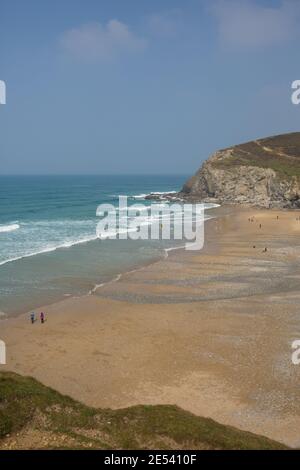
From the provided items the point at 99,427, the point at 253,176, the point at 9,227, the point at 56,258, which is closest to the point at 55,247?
the point at 56,258

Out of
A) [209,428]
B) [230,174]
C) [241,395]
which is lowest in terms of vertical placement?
[241,395]

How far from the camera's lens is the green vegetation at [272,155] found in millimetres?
92438

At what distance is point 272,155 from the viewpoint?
103000 mm

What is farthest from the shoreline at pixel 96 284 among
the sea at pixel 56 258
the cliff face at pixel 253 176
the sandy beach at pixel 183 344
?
the cliff face at pixel 253 176

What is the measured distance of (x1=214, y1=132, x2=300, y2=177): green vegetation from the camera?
9244cm

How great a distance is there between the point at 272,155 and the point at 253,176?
14.1 meters

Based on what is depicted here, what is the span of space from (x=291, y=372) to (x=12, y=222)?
55738mm

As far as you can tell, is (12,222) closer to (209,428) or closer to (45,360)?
(45,360)

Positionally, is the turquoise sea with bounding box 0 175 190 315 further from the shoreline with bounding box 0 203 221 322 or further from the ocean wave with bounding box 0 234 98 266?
the shoreline with bounding box 0 203 221 322

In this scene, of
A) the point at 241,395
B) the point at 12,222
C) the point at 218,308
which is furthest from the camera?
the point at 12,222

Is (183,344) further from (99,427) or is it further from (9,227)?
(9,227)

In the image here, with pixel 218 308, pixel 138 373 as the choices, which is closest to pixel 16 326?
pixel 138 373

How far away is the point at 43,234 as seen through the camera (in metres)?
56.3

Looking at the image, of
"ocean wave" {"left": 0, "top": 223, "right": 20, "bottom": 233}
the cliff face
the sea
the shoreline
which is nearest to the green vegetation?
the cliff face
